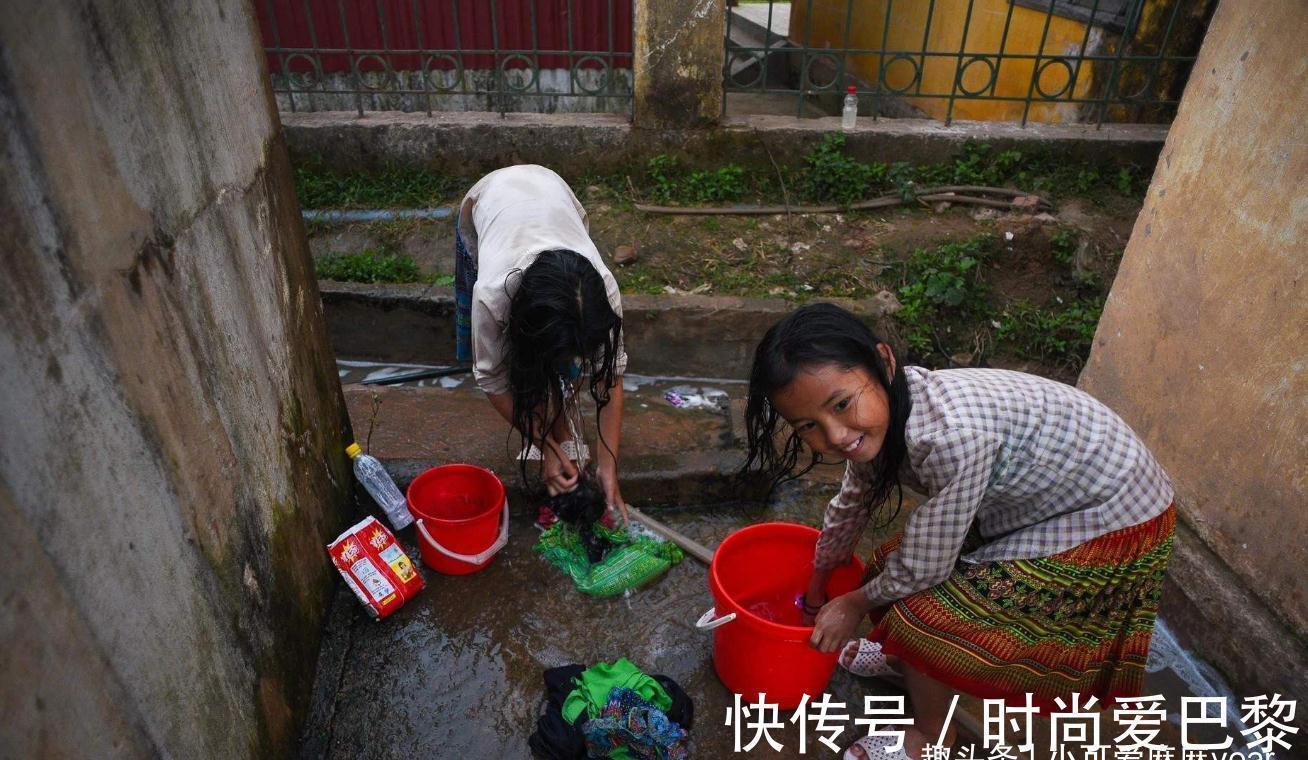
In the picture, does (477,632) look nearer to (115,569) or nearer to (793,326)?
(115,569)

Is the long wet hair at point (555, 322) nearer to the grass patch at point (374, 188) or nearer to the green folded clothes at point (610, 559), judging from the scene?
the green folded clothes at point (610, 559)

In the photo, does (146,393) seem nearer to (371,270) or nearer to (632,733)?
(632,733)

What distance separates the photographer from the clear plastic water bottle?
2850 millimetres

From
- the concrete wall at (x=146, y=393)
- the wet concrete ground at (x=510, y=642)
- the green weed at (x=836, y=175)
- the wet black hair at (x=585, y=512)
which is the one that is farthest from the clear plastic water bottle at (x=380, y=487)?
the green weed at (x=836, y=175)

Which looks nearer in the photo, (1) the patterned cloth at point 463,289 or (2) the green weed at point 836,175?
(1) the patterned cloth at point 463,289

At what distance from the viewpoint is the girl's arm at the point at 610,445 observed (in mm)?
2820

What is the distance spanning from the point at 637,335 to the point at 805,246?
1.28 metres

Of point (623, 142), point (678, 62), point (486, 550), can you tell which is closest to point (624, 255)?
point (623, 142)

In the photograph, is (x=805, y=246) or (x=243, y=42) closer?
(x=243, y=42)

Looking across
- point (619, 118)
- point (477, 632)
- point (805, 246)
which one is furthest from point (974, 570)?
point (619, 118)

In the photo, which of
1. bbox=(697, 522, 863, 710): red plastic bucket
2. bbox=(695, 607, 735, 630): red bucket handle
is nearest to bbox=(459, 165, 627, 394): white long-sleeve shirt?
bbox=(697, 522, 863, 710): red plastic bucket

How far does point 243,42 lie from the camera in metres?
2.07

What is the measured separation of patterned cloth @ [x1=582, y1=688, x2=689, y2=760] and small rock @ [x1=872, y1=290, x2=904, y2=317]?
258 centimetres

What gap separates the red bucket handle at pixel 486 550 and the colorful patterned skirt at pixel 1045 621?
1.43 m
